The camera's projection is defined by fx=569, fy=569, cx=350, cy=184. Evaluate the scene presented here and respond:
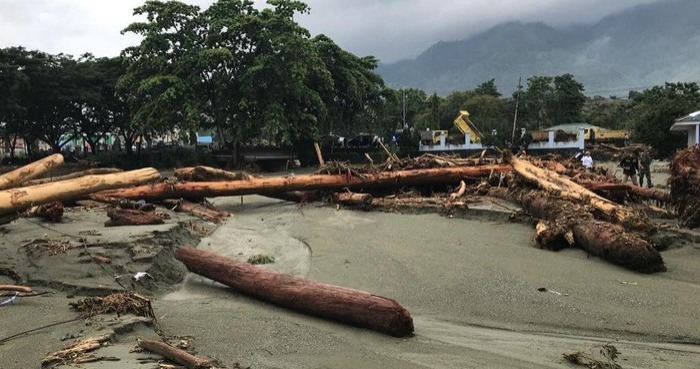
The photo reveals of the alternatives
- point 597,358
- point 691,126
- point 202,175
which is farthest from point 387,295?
point 691,126

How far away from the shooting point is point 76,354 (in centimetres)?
408

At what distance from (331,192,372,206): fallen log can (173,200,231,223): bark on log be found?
119 inches

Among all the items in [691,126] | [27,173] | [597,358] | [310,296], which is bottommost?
[597,358]

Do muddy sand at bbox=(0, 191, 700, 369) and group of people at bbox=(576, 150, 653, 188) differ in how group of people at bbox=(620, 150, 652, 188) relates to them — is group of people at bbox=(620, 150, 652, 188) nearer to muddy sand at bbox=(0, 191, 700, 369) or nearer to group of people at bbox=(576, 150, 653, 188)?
group of people at bbox=(576, 150, 653, 188)

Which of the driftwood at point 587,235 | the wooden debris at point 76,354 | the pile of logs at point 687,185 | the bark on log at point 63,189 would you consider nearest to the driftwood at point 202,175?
the bark on log at point 63,189

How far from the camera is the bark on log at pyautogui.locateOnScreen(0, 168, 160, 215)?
24.5 feet

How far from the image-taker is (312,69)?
105 ft

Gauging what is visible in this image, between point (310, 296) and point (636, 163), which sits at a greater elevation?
point (636, 163)

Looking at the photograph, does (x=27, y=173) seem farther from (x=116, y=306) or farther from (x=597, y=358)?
(x=597, y=358)

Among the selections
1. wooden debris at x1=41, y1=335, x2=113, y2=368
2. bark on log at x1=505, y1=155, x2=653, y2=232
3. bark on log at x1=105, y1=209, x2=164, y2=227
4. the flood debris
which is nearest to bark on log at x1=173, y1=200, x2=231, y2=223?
bark on log at x1=105, y1=209, x2=164, y2=227

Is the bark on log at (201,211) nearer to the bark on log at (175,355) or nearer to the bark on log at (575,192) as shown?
the bark on log at (575,192)

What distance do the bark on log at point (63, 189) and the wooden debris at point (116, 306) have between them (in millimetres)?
2673

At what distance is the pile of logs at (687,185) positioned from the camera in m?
10.1

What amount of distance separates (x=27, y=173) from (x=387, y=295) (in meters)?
5.40
